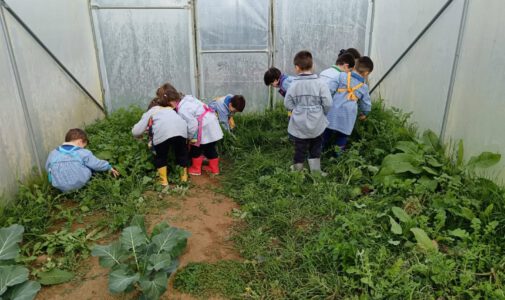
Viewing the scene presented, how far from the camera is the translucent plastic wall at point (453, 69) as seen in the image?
11.1 ft

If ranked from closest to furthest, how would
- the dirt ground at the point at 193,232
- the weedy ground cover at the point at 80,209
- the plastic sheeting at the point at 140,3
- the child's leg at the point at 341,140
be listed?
the dirt ground at the point at 193,232
the weedy ground cover at the point at 80,209
the child's leg at the point at 341,140
the plastic sheeting at the point at 140,3

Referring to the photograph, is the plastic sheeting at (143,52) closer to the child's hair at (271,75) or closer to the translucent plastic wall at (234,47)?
the translucent plastic wall at (234,47)

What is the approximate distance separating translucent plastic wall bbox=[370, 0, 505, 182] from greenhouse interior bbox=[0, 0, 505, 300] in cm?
2

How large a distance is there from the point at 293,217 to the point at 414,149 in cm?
161

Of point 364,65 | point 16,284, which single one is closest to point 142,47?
point 364,65

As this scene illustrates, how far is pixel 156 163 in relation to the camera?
13.9ft

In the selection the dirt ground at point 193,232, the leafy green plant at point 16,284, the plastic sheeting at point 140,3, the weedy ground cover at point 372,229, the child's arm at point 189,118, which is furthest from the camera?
the plastic sheeting at point 140,3

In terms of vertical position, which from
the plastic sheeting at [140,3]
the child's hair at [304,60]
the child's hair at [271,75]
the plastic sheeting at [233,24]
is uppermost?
the plastic sheeting at [140,3]

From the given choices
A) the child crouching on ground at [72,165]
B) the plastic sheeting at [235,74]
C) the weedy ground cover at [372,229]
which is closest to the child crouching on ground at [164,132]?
the child crouching on ground at [72,165]

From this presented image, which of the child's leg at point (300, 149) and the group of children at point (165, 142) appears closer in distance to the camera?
the group of children at point (165, 142)

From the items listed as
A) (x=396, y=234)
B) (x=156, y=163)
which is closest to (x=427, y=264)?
(x=396, y=234)

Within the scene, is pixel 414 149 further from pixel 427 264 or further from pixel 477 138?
pixel 427 264

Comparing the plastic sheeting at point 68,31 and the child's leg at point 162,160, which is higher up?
the plastic sheeting at point 68,31

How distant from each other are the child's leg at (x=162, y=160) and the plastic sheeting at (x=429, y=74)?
3066mm
